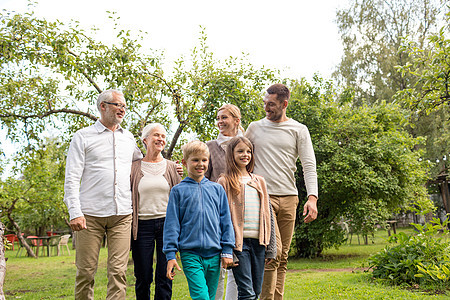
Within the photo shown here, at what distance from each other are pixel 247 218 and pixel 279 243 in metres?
0.56

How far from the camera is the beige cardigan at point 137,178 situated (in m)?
3.98

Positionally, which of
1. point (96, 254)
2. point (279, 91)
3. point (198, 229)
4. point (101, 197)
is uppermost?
point (279, 91)

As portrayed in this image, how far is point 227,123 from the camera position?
14.0 ft

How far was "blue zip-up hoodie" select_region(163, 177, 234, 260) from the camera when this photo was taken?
10.4 feet

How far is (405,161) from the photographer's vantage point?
12.4 metres

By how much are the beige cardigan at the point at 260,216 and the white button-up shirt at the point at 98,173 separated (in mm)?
964

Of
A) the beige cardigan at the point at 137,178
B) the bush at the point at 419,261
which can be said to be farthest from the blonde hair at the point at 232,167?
the bush at the point at 419,261

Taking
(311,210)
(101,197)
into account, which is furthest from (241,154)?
(101,197)

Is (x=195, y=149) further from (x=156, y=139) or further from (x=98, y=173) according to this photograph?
(x=98, y=173)

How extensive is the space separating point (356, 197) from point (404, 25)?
1723 cm

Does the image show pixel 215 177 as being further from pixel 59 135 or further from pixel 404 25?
pixel 404 25

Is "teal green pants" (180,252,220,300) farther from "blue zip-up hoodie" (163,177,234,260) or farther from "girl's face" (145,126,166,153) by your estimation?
"girl's face" (145,126,166,153)

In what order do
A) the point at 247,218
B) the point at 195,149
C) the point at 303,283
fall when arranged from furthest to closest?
1. the point at 303,283
2. the point at 247,218
3. the point at 195,149

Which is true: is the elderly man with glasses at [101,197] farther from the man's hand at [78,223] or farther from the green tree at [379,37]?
the green tree at [379,37]
